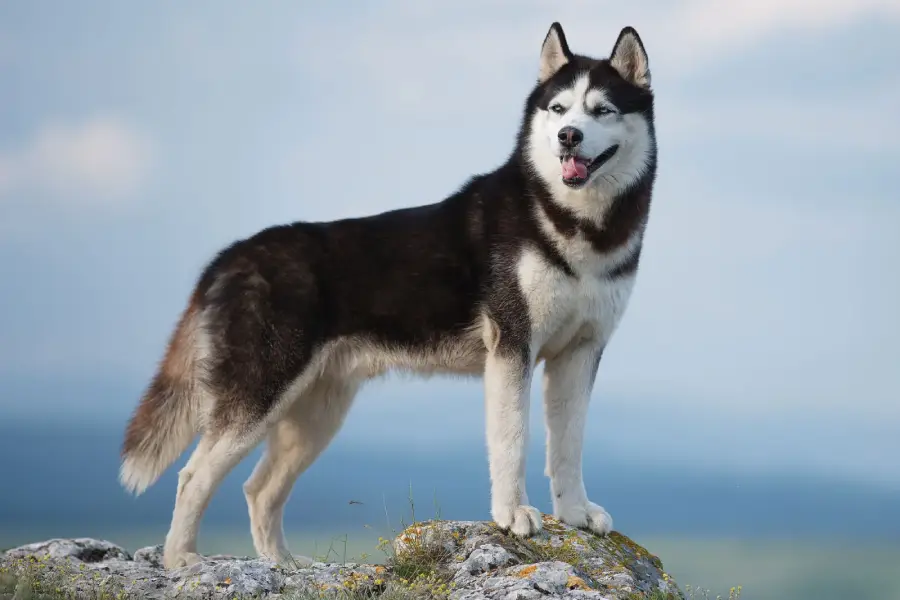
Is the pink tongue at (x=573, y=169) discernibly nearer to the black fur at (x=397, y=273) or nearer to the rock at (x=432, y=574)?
the black fur at (x=397, y=273)

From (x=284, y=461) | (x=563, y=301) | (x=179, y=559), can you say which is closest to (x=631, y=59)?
(x=563, y=301)

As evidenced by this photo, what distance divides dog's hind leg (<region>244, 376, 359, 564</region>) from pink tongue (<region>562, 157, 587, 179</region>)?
8.15 feet

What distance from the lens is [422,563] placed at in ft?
23.9

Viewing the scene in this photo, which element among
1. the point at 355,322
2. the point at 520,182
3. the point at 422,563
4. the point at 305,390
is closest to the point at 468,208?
the point at 520,182

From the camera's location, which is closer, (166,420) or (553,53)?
(553,53)

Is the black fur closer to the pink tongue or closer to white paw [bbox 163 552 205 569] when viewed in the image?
the pink tongue

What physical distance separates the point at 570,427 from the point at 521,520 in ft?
2.64

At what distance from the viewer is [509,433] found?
23.8ft

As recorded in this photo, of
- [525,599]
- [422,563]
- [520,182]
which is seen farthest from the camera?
[520,182]

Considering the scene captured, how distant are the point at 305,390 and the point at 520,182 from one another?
2.13 metres

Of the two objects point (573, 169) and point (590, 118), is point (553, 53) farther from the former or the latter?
point (573, 169)

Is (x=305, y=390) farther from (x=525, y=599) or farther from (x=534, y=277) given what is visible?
(x=525, y=599)

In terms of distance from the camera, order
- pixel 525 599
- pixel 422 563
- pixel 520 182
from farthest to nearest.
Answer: pixel 520 182 → pixel 422 563 → pixel 525 599

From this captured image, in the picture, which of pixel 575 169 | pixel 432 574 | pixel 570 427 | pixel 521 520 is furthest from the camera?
pixel 570 427
